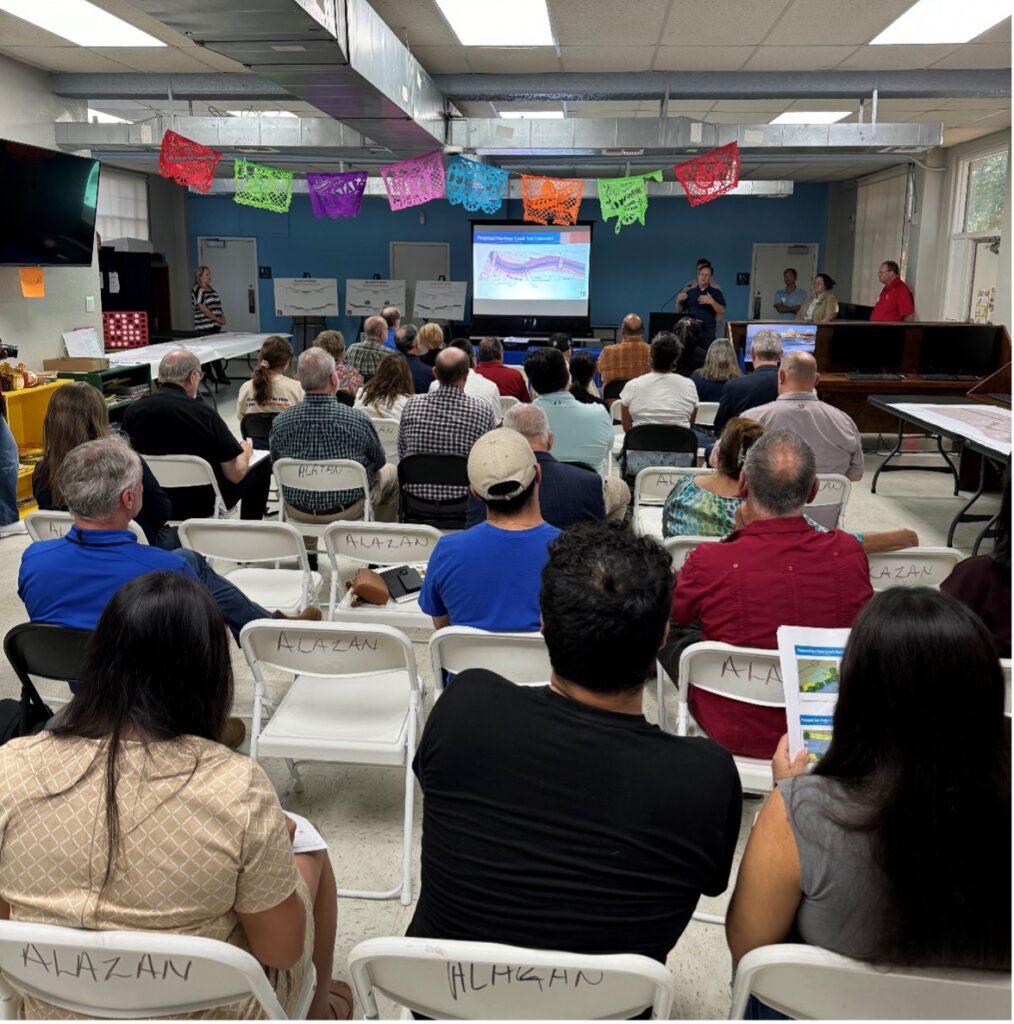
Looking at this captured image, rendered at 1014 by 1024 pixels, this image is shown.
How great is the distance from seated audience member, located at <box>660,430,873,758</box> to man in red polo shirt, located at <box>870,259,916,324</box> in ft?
27.5

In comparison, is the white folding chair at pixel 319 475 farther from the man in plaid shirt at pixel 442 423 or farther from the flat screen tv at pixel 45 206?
the flat screen tv at pixel 45 206

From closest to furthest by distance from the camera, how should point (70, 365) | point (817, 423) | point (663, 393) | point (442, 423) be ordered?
point (442, 423), point (817, 423), point (663, 393), point (70, 365)

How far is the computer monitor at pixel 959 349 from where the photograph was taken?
27.9ft

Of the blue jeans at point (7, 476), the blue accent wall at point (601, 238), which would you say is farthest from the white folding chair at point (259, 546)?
the blue accent wall at point (601, 238)

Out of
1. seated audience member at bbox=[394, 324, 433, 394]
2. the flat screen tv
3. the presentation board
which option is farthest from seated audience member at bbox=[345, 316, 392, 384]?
the presentation board

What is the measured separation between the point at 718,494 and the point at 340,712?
1.52 metres

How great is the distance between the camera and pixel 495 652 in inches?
95.0

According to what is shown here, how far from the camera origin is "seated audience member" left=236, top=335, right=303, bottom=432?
226 inches

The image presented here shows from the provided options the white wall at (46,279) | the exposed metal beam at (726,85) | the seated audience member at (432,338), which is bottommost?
the seated audience member at (432,338)

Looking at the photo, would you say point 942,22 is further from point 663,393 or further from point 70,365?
point 70,365

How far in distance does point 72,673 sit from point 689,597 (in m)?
1.57

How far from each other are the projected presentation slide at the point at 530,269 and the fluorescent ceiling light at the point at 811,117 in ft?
15.7

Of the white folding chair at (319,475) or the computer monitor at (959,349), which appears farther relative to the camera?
the computer monitor at (959,349)

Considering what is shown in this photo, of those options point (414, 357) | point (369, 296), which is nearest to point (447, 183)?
point (414, 357)
